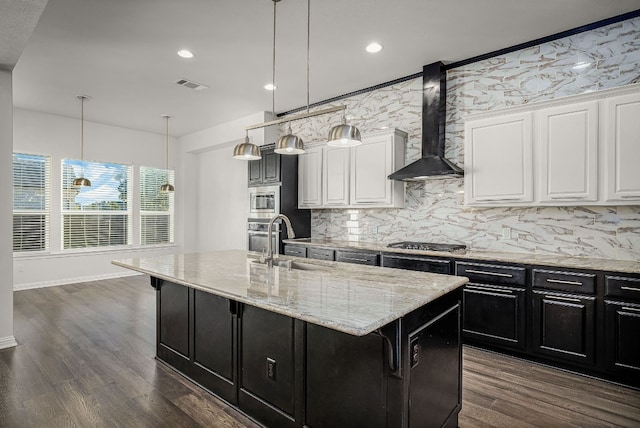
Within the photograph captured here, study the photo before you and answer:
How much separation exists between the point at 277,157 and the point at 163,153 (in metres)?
3.95

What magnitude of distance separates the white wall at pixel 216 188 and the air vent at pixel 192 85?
1315mm

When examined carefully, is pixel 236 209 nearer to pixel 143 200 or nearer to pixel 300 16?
pixel 143 200

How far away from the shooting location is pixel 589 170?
3.10 m

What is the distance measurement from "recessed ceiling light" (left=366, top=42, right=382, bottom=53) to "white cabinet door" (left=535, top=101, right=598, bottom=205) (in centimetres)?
174

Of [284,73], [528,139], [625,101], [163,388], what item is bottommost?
[163,388]

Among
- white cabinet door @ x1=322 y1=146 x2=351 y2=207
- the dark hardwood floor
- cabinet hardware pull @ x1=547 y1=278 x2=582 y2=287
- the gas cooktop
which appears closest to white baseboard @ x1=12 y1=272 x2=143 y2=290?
the dark hardwood floor

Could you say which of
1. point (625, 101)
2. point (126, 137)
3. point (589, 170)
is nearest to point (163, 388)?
point (589, 170)

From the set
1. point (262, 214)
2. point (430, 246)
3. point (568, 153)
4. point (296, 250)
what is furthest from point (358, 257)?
point (568, 153)

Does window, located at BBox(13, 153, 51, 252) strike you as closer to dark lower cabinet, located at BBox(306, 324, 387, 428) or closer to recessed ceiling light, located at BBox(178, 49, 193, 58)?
recessed ceiling light, located at BBox(178, 49, 193, 58)

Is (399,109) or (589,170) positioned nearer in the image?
(589,170)

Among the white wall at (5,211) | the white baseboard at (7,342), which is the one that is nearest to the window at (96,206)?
the white wall at (5,211)

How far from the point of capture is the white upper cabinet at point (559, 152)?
9.66 ft

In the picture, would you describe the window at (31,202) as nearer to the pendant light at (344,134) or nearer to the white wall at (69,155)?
the white wall at (69,155)

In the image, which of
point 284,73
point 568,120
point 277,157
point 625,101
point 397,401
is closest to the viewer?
point 397,401
